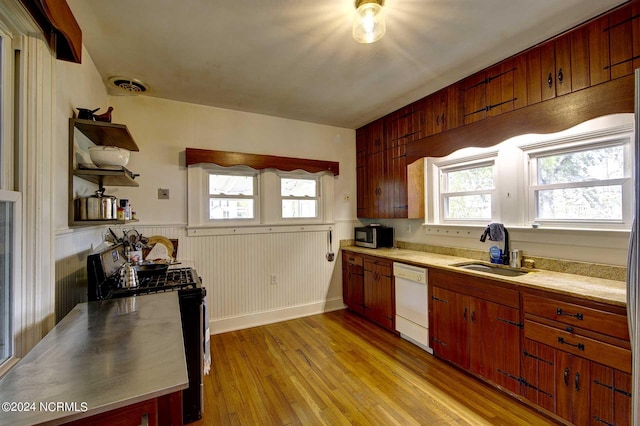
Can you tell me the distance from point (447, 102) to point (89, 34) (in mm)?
2937

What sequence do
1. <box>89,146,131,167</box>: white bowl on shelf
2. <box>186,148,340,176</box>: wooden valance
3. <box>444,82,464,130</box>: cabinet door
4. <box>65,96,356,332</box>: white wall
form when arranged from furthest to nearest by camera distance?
1. <box>186,148,340,176</box>: wooden valance
2. <box>65,96,356,332</box>: white wall
3. <box>444,82,464,130</box>: cabinet door
4. <box>89,146,131,167</box>: white bowl on shelf

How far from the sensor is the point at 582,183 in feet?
7.09

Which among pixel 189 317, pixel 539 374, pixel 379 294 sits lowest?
pixel 539 374

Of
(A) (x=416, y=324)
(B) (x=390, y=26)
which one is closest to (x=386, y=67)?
(B) (x=390, y=26)

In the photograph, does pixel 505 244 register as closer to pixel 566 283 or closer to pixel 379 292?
pixel 566 283

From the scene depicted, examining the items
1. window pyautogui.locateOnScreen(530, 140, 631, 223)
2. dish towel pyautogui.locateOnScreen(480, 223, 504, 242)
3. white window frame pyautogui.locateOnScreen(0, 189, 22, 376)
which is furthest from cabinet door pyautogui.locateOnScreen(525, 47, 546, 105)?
white window frame pyautogui.locateOnScreen(0, 189, 22, 376)

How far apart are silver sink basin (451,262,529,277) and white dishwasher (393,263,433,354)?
40cm

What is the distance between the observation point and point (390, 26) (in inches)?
75.0

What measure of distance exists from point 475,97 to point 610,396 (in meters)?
2.25

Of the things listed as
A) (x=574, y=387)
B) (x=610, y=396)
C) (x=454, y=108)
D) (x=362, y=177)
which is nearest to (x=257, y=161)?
(x=362, y=177)

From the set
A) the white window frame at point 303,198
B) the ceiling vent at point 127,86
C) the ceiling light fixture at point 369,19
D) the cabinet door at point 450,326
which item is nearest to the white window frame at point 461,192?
the cabinet door at point 450,326

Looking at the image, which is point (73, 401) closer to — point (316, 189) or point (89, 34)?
point (89, 34)

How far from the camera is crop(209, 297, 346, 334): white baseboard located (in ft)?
10.7

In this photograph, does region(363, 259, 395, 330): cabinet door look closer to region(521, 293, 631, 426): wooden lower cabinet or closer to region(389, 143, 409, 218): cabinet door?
region(389, 143, 409, 218): cabinet door
